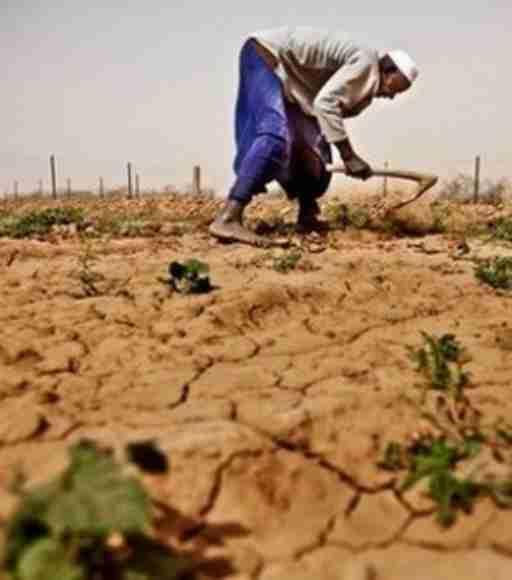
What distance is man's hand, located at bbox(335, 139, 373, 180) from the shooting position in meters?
4.55

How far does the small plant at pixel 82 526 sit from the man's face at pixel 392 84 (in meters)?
3.79

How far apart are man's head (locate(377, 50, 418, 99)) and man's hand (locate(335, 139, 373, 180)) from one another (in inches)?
16.1

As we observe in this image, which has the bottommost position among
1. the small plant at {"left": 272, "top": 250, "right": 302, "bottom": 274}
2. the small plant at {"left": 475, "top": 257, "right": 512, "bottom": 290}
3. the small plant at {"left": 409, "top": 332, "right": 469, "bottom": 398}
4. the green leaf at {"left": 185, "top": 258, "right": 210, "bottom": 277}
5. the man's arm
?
the small plant at {"left": 409, "top": 332, "right": 469, "bottom": 398}

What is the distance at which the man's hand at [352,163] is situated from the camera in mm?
4553

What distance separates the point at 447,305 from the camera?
3.07 meters

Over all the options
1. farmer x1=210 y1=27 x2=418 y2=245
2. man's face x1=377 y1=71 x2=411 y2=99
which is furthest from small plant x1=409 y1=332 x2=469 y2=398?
man's face x1=377 y1=71 x2=411 y2=99

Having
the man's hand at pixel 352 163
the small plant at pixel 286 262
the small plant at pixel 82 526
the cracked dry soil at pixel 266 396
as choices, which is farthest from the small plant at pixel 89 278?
the small plant at pixel 82 526

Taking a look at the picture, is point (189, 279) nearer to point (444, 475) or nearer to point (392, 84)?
point (444, 475)

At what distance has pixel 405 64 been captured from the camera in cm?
447

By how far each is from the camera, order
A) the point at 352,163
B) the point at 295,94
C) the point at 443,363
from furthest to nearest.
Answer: the point at 352,163, the point at 295,94, the point at 443,363

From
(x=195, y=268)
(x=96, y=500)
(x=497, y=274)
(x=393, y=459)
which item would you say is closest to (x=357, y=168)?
(x=497, y=274)

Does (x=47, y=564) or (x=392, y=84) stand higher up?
(x=392, y=84)

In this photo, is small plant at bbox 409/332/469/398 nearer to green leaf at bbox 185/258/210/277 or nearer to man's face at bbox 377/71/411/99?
green leaf at bbox 185/258/210/277

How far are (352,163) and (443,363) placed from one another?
8.84ft
